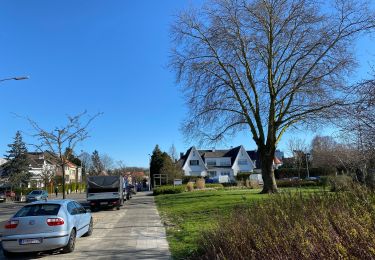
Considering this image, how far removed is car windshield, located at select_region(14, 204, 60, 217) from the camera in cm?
1220

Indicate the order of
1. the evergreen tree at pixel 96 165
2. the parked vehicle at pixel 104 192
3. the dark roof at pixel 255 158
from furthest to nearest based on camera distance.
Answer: the dark roof at pixel 255 158 < the evergreen tree at pixel 96 165 < the parked vehicle at pixel 104 192

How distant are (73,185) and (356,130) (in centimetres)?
8641

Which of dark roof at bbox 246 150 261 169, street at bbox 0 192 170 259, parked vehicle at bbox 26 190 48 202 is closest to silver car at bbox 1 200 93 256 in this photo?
street at bbox 0 192 170 259

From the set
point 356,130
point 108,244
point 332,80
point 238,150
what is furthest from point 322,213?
point 238,150

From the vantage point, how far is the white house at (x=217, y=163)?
101 meters

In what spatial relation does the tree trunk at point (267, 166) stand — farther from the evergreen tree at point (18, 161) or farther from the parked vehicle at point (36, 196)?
the evergreen tree at point (18, 161)

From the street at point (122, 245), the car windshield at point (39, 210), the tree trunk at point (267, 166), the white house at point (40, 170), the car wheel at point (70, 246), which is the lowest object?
the street at point (122, 245)

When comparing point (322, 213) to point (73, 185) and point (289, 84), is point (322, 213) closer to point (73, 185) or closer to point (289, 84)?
point (289, 84)

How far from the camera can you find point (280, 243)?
6203mm

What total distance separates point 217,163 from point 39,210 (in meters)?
93.4

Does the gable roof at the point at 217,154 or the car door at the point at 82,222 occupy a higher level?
the gable roof at the point at 217,154

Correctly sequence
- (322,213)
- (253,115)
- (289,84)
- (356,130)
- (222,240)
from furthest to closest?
1. (253,115)
2. (289,84)
3. (356,130)
4. (222,240)
5. (322,213)

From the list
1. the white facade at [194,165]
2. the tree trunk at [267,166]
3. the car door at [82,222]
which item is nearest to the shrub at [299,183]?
the tree trunk at [267,166]

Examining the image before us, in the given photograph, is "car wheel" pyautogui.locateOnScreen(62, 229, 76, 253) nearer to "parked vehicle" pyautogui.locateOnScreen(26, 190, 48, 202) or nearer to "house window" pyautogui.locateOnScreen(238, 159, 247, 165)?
"parked vehicle" pyautogui.locateOnScreen(26, 190, 48, 202)
